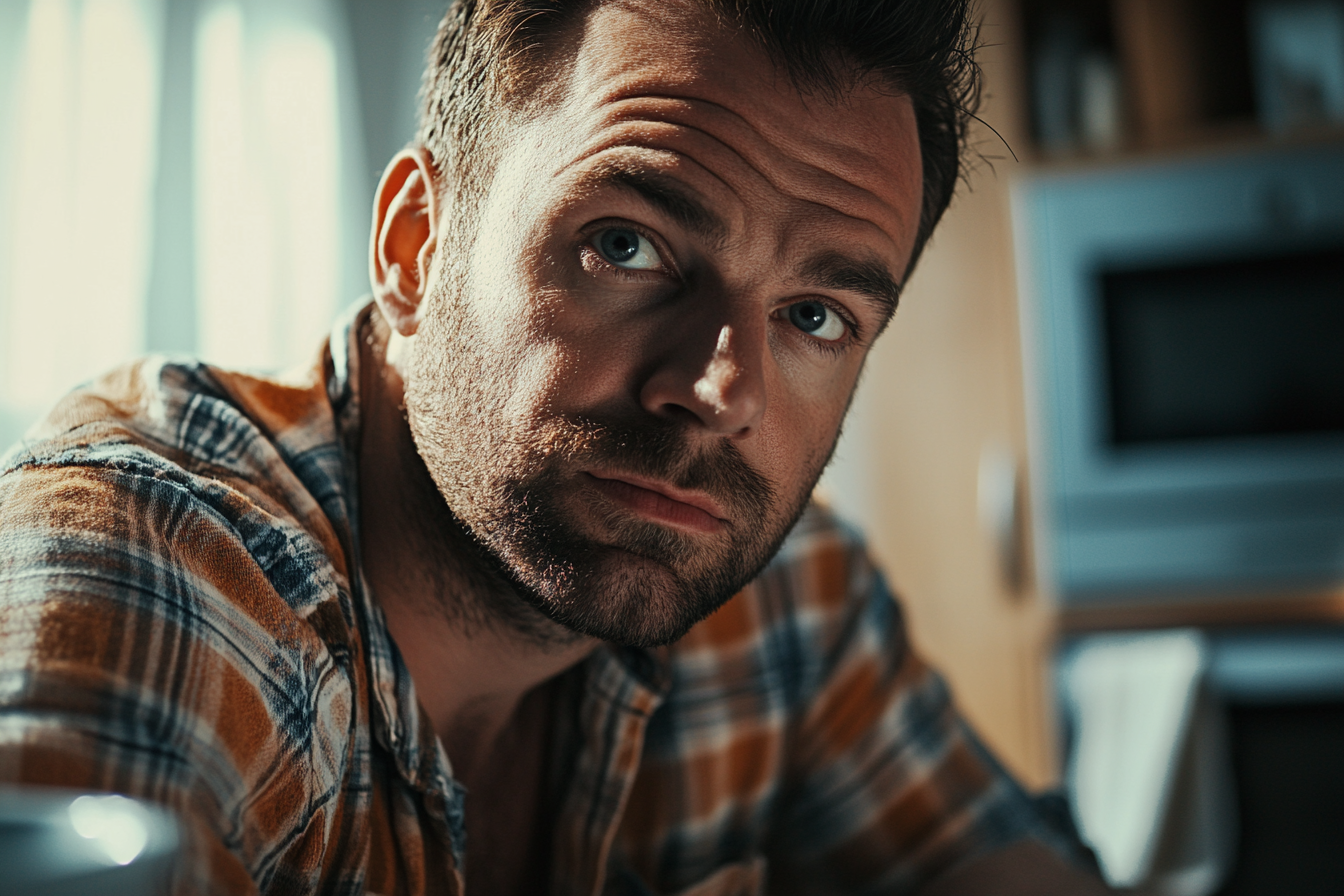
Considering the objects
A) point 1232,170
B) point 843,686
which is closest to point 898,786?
point 843,686

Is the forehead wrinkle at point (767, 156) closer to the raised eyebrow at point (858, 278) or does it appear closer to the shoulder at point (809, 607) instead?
the raised eyebrow at point (858, 278)

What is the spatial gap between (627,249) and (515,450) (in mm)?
151

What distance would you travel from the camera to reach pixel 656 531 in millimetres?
739

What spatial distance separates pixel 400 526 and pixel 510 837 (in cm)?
28

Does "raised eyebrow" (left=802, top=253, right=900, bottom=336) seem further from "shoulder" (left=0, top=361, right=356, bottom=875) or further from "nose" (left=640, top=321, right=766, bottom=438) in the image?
"shoulder" (left=0, top=361, right=356, bottom=875)

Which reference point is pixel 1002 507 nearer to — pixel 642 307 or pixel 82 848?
pixel 642 307

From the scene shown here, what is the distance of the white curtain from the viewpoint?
4.61 ft

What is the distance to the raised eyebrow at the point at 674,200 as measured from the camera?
0.73m

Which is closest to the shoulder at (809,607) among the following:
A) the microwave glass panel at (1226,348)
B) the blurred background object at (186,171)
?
the blurred background object at (186,171)

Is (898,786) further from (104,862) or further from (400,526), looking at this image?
(104,862)

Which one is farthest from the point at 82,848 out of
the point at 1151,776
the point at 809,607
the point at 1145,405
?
the point at 1145,405

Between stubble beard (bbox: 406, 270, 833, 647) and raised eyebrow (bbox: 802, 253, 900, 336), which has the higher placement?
raised eyebrow (bbox: 802, 253, 900, 336)

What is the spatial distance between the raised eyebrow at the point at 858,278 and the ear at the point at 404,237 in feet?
→ 0.94

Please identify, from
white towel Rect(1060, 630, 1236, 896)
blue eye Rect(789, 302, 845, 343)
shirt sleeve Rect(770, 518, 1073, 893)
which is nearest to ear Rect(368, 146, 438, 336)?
blue eye Rect(789, 302, 845, 343)
